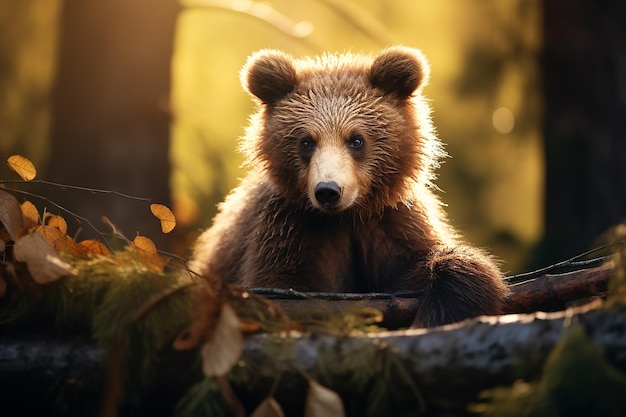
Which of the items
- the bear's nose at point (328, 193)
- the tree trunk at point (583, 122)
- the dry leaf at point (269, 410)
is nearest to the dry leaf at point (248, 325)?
the dry leaf at point (269, 410)

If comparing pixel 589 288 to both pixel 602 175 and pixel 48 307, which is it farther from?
pixel 602 175

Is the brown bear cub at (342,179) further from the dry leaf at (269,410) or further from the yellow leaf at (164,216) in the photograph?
the dry leaf at (269,410)

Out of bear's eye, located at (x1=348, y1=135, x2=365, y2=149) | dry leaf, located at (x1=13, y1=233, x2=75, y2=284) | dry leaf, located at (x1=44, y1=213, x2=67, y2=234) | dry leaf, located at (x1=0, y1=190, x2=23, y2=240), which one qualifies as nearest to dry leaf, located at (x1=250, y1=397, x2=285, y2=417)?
dry leaf, located at (x1=13, y1=233, x2=75, y2=284)

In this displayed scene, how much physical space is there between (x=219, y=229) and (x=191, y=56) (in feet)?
23.5

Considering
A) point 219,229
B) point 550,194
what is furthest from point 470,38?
point 219,229

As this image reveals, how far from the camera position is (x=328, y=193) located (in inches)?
168

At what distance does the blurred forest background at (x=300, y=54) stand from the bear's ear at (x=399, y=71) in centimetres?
364

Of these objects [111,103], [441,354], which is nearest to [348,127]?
[441,354]

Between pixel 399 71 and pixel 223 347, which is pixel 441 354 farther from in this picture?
pixel 399 71

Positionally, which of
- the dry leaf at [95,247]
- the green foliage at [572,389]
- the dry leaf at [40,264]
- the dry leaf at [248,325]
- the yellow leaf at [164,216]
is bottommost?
the dry leaf at [95,247]

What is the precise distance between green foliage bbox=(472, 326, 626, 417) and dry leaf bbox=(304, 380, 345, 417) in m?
0.42

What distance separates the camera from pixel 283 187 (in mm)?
4734

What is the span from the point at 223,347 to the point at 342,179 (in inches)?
81.1

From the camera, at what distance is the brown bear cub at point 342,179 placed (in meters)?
4.55
